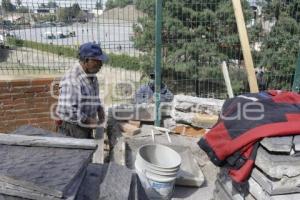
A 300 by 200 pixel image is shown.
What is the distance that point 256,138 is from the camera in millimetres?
2812

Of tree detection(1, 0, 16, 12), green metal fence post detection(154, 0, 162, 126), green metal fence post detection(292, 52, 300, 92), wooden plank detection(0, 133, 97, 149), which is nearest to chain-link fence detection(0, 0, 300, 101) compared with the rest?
tree detection(1, 0, 16, 12)

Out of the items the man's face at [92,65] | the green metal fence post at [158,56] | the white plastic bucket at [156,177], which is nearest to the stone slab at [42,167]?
the white plastic bucket at [156,177]

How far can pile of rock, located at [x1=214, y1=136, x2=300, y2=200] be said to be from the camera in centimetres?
277

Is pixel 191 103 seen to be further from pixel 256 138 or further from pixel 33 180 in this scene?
pixel 33 180

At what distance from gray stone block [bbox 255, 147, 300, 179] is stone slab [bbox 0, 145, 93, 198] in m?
1.49

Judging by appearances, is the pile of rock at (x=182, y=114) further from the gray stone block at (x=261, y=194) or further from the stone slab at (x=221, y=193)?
the gray stone block at (x=261, y=194)

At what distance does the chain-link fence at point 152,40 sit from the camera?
471 cm

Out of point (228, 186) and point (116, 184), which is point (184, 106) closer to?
point (228, 186)

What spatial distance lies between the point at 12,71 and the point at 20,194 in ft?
11.5

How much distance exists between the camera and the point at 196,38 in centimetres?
519

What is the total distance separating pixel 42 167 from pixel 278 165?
189 centimetres

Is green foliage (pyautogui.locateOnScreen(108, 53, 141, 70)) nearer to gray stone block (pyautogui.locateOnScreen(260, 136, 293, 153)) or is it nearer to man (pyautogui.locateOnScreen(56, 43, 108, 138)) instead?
man (pyautogui.locateOnScreen(56, 43, 108, 138))

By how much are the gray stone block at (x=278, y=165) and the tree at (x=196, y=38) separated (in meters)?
2.41

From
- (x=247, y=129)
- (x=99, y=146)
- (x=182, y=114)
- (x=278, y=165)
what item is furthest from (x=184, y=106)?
(x=278, y=165)
